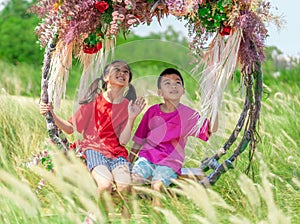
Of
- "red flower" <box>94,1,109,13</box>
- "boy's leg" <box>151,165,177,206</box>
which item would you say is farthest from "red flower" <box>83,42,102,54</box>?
"boy's leg" <box>151,165,177,206</box>

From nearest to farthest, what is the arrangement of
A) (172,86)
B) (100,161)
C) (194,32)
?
(100,161) → (194,32) → (172,86)

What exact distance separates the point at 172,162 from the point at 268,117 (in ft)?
7.28

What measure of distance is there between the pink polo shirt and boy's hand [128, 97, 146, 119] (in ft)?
0.72

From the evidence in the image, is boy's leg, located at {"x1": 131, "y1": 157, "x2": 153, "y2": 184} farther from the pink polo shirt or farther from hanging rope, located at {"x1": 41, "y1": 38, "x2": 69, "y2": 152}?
hanging rope, located at {"x1": 41, "y1": 38, "x2": 69, "y2": 152}

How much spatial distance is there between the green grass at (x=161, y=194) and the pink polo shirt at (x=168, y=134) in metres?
0.14

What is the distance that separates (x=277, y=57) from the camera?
40.5 ft

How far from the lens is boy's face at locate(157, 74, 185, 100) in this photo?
4.27 meters

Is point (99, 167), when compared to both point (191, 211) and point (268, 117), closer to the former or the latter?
point (191, 211)

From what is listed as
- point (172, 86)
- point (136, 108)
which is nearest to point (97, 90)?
point (136, 108)

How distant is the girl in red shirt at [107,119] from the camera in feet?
13.2

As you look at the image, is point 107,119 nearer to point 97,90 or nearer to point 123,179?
point 97,90

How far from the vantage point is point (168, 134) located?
4.20 meters

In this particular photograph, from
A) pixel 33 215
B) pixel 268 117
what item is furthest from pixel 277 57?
pixel 33 215

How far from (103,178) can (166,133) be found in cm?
60
